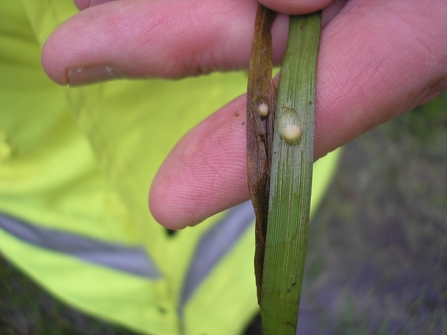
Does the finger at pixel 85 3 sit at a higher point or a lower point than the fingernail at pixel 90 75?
higher

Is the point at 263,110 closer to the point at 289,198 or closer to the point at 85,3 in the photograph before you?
the point at 289,198

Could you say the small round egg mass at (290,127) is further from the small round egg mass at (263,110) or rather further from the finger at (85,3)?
the finger at (85,3)

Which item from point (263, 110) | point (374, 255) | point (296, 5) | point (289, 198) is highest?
point (296, 5)

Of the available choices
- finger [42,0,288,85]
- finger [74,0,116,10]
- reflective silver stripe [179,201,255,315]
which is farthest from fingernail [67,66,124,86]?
reflective silver stripe [179,201,255,315]

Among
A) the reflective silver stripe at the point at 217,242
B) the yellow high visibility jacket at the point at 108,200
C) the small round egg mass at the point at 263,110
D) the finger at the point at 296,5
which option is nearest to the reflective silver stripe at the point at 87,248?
the yellow high visibility jacket at the point at 108,200

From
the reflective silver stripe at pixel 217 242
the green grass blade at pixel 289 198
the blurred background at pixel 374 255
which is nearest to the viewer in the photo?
the green grass blade at pixel 289 198

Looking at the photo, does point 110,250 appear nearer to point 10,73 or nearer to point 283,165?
point 10,73

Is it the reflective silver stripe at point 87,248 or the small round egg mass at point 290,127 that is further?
the reflective silver stripe at point 87,248

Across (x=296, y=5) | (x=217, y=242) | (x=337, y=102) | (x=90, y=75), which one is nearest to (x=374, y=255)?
(x=217, y=242)
